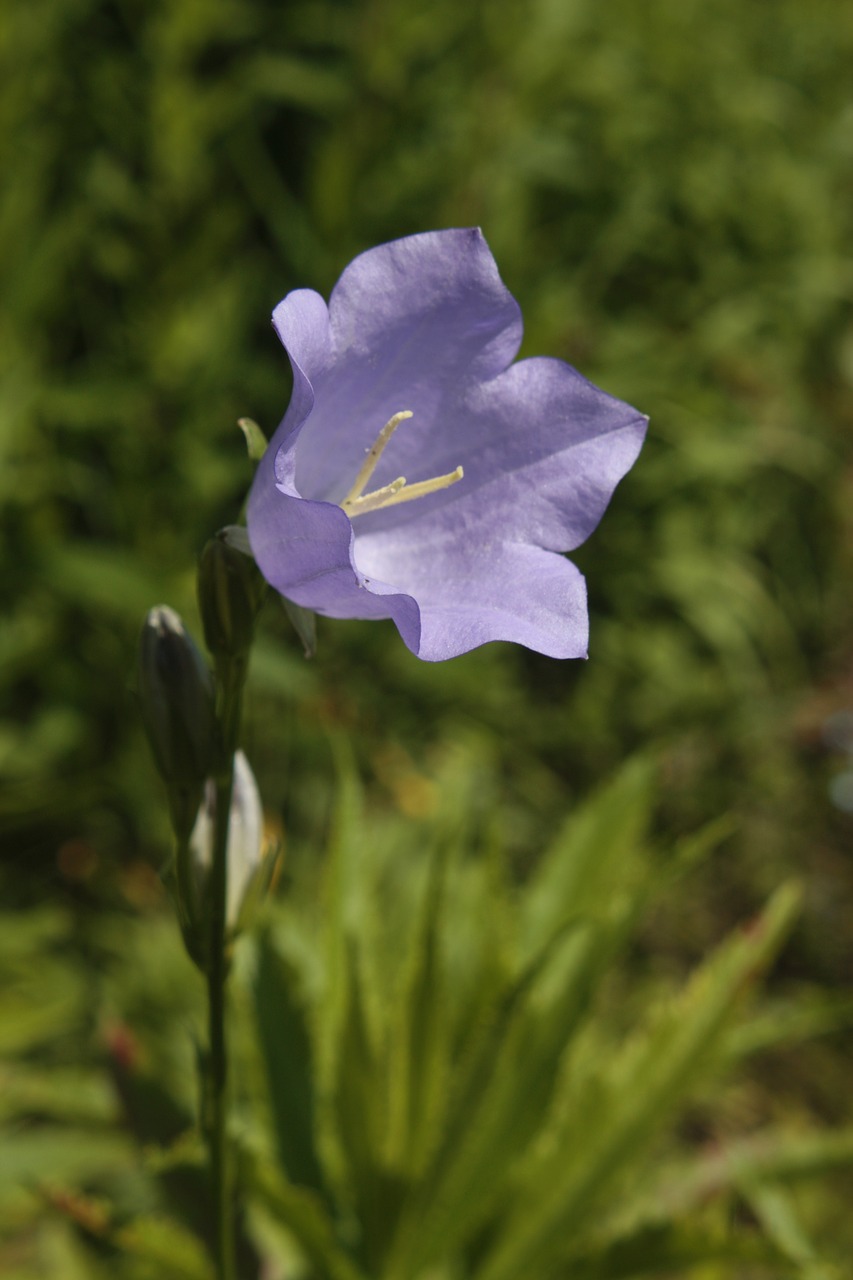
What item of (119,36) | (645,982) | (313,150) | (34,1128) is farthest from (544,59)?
(34,1128)

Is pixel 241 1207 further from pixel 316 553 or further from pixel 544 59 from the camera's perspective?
pixel 544 59

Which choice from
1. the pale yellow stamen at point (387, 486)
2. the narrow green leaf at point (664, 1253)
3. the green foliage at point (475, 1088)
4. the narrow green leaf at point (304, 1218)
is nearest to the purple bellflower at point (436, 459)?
the pale yellow stamen at point (387, 486)

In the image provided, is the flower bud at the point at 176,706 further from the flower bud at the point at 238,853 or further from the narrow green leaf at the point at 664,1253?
the narrow green leaf at the point at 664,1253

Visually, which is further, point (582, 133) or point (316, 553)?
point (582, 133)

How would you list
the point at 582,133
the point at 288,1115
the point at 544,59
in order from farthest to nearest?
the point at 582,133 → the point at 544,59 → the point at 288,1115

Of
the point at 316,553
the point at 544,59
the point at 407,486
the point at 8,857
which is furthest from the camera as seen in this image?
the point at 544,59

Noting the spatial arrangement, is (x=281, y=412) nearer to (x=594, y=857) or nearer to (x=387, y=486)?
(x=594, y=857)

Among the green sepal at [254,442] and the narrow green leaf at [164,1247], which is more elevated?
the green sepal at [254,442]
